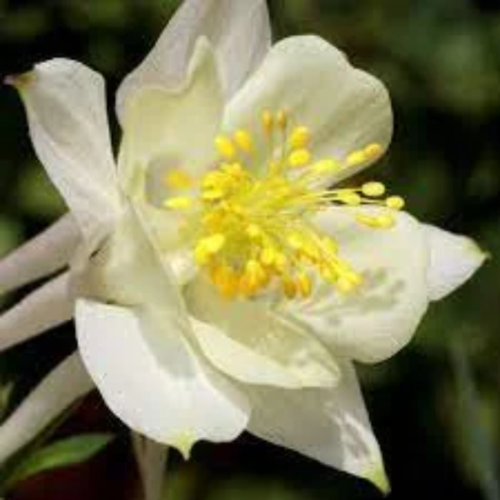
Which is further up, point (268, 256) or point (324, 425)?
point (268, 256)

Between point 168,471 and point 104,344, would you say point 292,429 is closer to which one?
point 104,344

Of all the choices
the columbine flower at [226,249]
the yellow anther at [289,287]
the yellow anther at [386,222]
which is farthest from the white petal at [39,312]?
the yellow anther at [386,222]

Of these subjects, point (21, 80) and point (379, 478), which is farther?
point (379, 478)

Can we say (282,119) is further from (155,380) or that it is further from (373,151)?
(155,380)

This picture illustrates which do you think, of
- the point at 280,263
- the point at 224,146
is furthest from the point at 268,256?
the point at 224,146

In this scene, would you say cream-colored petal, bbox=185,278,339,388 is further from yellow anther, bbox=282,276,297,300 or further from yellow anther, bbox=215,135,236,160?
yellow anther, bbox=215,135,236,160

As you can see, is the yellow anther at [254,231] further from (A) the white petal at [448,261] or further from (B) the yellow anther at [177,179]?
(A) the white petal at [448,261]
